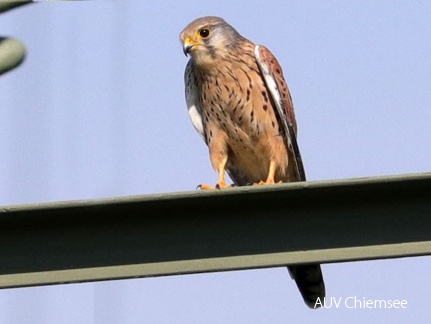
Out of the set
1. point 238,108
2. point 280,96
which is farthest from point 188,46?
point 280,96

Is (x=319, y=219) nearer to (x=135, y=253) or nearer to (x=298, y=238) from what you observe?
(x=298, y=238)

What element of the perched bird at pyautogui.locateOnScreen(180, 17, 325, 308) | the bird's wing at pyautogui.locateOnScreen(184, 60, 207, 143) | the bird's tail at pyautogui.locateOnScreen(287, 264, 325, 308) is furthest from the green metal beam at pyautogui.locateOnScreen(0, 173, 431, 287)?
the bird's wing at pyautogui.locateOnScreen(184, 60, 207, 143)

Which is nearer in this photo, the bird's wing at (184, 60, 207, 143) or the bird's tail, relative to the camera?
the bird's tail

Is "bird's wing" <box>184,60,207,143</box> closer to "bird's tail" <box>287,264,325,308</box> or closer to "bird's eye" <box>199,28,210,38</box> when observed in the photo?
"bird's eye" <box>199,28,210,38</box>

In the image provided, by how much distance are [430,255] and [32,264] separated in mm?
1183

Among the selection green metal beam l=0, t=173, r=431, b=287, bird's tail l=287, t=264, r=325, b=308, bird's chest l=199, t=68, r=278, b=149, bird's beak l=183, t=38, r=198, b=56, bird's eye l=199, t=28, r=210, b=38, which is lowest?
green metal beam l=0, t=173, r=431, b=287

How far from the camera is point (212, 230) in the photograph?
10.1 feet

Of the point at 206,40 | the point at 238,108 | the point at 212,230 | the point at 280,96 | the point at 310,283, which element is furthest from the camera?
the point at 206,40

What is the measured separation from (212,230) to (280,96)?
3596 millimetres

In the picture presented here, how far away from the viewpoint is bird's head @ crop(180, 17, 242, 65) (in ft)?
21.8

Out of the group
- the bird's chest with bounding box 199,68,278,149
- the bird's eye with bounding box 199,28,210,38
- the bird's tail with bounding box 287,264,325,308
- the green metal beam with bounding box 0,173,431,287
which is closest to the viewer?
the green metal beam with bounding box 0,173,431,287

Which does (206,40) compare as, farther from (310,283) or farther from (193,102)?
(310,283)

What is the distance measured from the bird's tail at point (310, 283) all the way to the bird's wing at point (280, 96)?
1.15 metres

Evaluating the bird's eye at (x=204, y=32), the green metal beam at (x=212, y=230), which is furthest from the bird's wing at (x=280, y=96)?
the green metal beam at (x=212, y=230)
